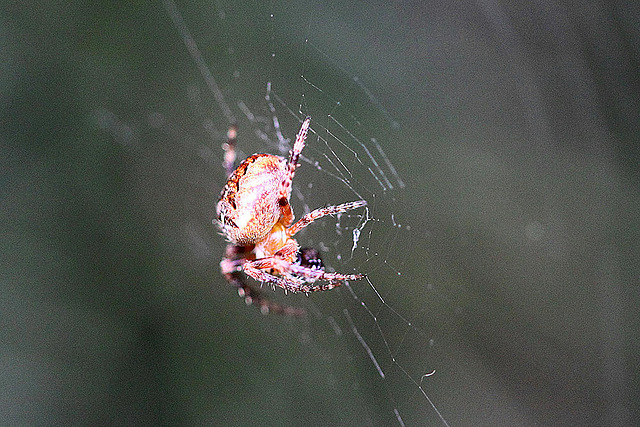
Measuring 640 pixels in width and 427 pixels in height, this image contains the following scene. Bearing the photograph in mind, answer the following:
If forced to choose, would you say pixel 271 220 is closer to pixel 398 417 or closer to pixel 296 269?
pixel 296 269

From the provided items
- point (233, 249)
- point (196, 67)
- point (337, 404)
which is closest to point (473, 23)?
point (233, 249)

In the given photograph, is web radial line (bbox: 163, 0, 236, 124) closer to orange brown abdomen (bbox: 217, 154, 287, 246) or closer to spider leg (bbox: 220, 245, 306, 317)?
spider leg (bbox: 220, 245, 306, 317)

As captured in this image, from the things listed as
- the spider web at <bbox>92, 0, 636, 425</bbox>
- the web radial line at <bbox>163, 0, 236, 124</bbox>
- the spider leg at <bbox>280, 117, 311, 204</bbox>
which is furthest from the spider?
the web radial line at <bbox>163, 0, 236, 124</bbox>

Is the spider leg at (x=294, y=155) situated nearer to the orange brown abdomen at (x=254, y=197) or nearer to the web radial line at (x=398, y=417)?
the orange brown abdomen at (x=254, y=197)

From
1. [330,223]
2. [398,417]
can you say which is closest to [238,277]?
[330,223]

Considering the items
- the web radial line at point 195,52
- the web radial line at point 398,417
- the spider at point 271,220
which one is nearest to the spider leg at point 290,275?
the spider at point 271,220

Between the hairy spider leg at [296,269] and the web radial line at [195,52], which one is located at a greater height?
the web radial line at [195,52]
